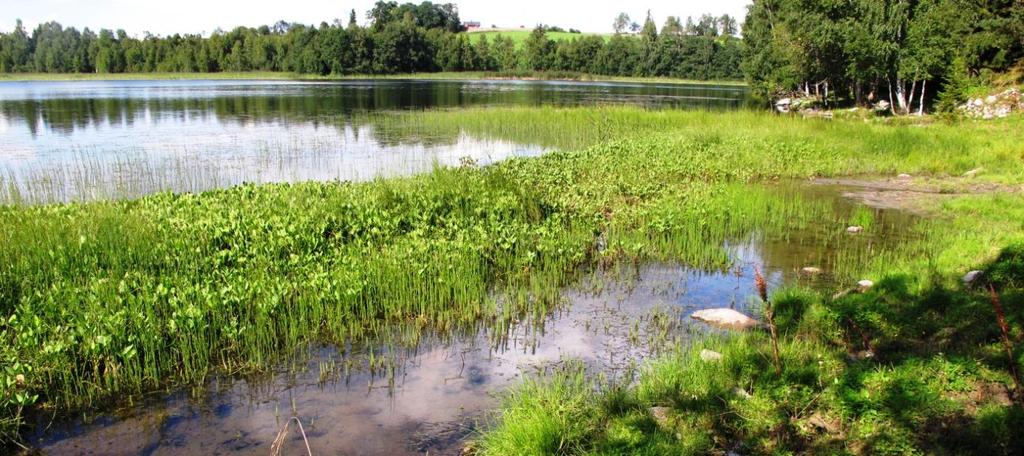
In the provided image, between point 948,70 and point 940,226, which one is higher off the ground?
point 948,70

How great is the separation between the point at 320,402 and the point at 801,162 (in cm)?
1633

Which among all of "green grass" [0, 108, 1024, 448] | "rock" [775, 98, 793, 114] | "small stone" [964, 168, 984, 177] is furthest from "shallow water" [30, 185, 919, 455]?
"rock" [775, 98, 793, 114]

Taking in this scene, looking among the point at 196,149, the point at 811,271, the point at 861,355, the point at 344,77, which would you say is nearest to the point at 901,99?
the point at 811,271

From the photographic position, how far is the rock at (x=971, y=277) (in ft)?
25.4

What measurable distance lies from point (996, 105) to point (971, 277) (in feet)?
82.9

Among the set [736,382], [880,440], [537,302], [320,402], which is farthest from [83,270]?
[880,440]

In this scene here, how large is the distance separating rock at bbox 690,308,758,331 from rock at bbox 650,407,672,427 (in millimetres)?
2643

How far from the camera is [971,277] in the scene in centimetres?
784

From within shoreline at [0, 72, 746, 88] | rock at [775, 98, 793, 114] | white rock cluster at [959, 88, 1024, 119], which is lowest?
white rock cluster at [959, 88, 1024, 119]

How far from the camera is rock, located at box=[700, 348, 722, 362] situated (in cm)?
634

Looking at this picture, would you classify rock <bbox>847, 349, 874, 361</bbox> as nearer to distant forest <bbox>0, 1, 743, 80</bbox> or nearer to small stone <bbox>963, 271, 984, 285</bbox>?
small stone <bbox>963, 271, 984, 285</bbox>

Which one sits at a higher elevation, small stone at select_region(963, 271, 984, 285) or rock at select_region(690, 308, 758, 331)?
small stone at select_region(963, 271, 984, 285)

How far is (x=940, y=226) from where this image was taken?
38.7ft

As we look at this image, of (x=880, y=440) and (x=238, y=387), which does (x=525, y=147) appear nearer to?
(x=238, y=387)
